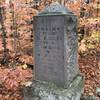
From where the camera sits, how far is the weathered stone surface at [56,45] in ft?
14.5

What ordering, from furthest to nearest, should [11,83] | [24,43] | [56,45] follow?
[24,43], [11,83], [56,45]

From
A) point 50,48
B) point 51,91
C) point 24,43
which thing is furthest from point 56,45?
point 24,43

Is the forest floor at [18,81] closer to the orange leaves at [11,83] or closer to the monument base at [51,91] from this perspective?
the orange leaves at [11,83]

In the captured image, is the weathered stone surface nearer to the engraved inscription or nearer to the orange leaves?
the engraved inscription

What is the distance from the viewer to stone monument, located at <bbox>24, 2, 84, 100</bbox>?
14.5ft

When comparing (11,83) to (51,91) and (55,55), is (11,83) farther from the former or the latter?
(55,55)

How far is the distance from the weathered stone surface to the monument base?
5.3 inches

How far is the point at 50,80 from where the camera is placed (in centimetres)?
482

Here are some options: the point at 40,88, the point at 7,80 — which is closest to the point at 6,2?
the point at 7,80

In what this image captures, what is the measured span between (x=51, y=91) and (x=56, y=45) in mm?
1043


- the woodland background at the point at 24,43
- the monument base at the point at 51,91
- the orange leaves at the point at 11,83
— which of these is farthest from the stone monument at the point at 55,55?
the woodland background at the point at 24,43

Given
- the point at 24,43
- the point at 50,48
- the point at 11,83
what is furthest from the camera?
the point at 24,43

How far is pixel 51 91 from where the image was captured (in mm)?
4559

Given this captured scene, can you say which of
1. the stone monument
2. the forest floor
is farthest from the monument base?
the forest floor
